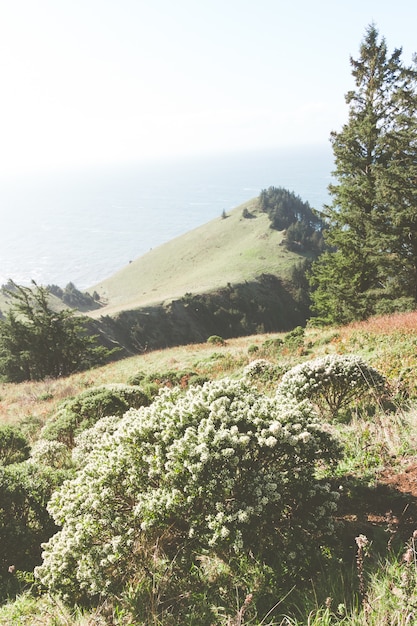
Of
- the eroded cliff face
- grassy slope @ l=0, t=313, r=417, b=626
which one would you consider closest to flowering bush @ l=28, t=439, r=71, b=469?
grassy slope @ l=0, t=313, r=417, b=626

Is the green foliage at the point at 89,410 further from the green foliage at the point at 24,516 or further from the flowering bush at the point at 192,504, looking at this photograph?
the flowering bush at the point at 192,504

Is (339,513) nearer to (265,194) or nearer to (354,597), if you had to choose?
(354,597)

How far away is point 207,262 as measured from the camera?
134 m

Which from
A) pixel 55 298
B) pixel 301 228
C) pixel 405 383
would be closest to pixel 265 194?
pixel 301 228

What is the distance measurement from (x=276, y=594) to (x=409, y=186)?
2079 cm

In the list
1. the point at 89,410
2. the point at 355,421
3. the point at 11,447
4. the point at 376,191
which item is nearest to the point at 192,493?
the point at 355,421

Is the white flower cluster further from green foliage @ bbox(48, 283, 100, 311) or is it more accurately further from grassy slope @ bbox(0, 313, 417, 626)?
green foliage @ bbox(48, 283, 100, 311)

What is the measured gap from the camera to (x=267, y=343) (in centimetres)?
2025

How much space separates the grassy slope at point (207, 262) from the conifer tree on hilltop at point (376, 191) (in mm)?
71985

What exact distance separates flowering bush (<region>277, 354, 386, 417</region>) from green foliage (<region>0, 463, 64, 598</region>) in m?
4.83

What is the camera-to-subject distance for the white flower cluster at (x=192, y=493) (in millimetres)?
3857

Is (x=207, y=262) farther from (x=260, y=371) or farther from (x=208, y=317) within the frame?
(x=260, y=371)

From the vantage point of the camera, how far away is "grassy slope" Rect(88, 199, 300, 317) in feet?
363

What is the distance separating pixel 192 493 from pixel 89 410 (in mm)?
7630
